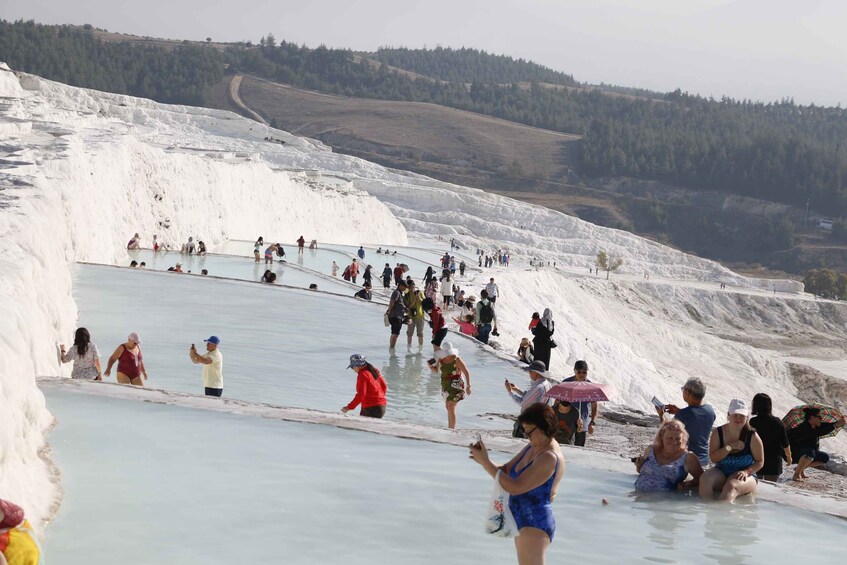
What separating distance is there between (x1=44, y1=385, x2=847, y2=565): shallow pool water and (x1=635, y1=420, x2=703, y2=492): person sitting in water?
0.10 m

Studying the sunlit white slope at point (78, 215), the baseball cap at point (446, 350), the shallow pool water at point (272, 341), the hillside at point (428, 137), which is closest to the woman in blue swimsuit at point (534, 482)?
the sunlit white slope at point (78, 215)

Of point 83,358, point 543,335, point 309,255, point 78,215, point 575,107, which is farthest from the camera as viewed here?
point 575,107

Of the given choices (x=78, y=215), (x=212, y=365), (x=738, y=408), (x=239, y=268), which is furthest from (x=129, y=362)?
(x=239, y=268)

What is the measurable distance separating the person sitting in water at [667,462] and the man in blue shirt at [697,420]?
30cm

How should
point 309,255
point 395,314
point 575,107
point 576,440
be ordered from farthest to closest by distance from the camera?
point 575,107, point 309,255, point 395,314, point 576,440

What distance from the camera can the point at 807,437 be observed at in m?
8.38

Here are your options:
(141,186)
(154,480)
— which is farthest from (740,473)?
(141,186)

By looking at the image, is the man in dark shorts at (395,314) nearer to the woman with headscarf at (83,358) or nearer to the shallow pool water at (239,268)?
the woman with headscarf at (83,358)

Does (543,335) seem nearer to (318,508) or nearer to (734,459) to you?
(734,459)

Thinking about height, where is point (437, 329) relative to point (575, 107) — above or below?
below

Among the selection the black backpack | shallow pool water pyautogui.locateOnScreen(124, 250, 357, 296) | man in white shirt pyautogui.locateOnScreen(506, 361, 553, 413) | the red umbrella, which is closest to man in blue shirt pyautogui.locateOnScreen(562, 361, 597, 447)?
the red umbrella

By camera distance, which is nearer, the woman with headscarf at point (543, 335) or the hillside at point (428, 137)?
the woman with headscarf at point (543, 335)

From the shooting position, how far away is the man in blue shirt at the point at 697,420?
→ 6527mm

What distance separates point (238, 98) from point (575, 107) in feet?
153
